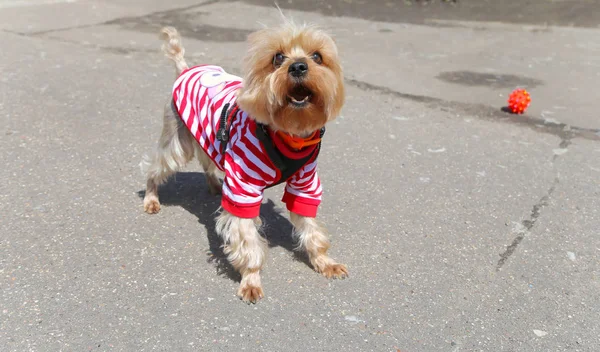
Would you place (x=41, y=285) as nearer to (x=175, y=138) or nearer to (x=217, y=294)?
(x=217, y=294)

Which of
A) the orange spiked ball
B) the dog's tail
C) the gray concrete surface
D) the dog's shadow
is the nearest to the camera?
the gray concrete surface

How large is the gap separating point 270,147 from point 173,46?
5.31 feet

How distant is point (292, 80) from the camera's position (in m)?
2.91

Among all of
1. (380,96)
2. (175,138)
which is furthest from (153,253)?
(380,96)

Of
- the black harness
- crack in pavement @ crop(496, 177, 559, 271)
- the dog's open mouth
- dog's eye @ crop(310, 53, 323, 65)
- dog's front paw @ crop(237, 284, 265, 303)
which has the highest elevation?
dog's eye @ crop(310, 53, 323, 65)

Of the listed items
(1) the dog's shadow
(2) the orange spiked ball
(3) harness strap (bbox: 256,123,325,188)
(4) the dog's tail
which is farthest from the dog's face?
(2) the orange spiked ball

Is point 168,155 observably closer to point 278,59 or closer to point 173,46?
point 173,46

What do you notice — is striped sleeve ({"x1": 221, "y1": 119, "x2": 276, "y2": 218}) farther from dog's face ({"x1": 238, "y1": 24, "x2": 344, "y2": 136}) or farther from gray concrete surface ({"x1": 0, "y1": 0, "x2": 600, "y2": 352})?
gray concrete surface ({"x1": 0, "y1": 0, "x2": 600, "y2": 352})

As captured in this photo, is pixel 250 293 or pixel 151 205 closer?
pixel 250 293

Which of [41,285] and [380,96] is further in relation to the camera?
[380,96]

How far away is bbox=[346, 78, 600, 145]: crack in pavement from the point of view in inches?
230

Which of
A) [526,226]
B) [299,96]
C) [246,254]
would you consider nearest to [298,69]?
[299,96]

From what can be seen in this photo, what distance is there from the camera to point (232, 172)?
3.26 metres

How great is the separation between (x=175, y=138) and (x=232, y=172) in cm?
102
